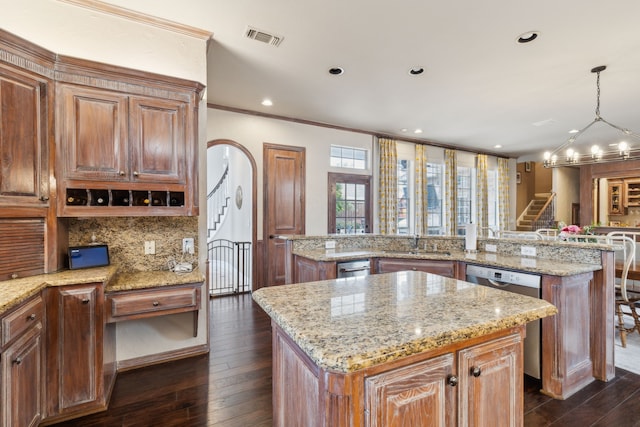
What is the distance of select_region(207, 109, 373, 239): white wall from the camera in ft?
16.4

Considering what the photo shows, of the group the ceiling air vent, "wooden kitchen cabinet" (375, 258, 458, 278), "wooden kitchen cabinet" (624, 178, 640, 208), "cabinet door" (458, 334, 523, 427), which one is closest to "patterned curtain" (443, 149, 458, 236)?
"wooden kitchen cabinet" (375, 258, 458, 278)

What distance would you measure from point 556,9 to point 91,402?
4.53 m

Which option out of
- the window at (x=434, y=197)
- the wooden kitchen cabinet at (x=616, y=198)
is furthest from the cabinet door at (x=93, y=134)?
the wooden kitchen cabinet at (x=616, y=198)

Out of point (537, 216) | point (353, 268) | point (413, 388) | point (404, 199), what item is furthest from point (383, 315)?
point (537, 216)

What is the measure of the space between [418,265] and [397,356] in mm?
2368

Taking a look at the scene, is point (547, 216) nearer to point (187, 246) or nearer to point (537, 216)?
point (537, 216)

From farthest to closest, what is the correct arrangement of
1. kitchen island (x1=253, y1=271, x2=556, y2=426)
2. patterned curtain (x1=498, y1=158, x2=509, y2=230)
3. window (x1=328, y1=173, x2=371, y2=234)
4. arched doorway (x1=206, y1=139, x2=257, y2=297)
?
patterned curtain (x1=498, y1=158, x2=509, y2=230), window (x1=328, y1=173, x2=371, y2=234), arched doorway (x1=206, y1=139, x2=257, y2=297), kitchen island (x1=253, y1=271, x2=556, y2=426)

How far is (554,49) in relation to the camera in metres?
3.13

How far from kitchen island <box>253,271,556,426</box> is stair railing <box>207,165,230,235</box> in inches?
242

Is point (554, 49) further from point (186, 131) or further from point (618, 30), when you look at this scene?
point (186, 131)

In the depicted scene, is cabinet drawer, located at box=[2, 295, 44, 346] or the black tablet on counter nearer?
cabinet drawer, located at box=[2, 295, 44, 346]

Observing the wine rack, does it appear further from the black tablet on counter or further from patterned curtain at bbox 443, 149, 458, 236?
patterned curtain at bbox 443, 149, 458, 236

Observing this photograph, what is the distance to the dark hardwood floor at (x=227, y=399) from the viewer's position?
6.75 ft

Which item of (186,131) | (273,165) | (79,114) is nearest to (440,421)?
Result: (186,131)
